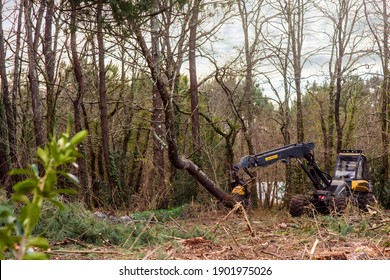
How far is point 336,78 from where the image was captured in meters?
22.2

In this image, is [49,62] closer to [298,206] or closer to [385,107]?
[298,206]

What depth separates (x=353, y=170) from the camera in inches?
581

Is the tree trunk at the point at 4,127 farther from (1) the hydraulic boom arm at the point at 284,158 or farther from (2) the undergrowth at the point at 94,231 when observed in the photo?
(2) the undergrowth at the point at 94,231

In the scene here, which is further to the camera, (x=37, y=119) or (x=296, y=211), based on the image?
(x=37, y=119)

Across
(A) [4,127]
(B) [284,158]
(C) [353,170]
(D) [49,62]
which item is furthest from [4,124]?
(C) [353,170]

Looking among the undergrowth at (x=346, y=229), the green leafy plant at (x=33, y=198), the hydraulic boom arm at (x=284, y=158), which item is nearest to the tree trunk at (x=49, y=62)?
the hydraulic boom arm at (x=284, y=158)

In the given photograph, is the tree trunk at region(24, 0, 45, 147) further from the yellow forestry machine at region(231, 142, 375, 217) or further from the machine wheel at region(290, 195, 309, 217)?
the machine wheel at region(290, 195, 309, 217)

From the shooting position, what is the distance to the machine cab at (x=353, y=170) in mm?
14419

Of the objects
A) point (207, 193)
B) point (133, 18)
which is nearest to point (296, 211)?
point (207, 193)

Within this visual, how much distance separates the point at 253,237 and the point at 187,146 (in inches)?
568

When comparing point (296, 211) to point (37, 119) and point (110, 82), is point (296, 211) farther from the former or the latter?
point (110, 82)

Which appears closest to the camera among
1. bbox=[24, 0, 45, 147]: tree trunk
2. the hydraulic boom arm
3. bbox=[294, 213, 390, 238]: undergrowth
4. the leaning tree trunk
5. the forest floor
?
the forest floor

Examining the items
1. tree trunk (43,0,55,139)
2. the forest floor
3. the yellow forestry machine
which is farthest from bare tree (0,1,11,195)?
the forest floor

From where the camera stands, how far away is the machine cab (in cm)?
1442
